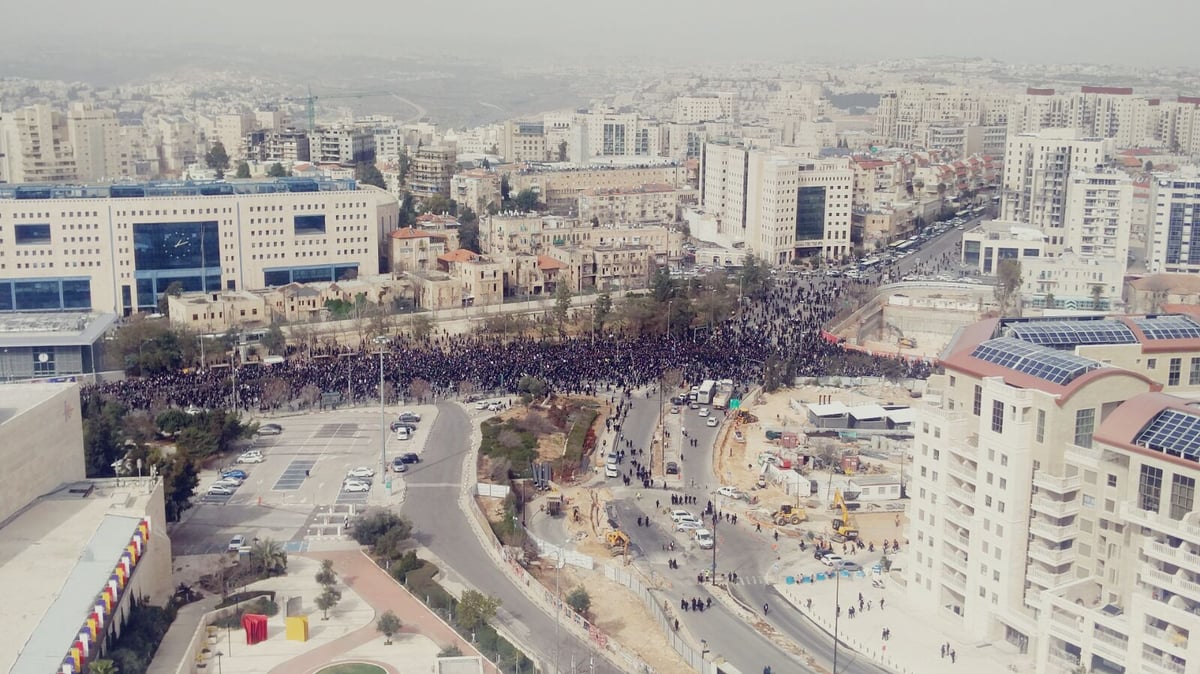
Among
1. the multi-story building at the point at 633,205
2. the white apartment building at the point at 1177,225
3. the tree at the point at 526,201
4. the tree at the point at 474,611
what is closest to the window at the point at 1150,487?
the tree at the point at 474,611

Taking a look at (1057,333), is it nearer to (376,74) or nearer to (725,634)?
(725,634)

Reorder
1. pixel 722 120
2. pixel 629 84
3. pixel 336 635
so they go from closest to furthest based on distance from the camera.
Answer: pixel 336 635 → pixel 722 120 → pixel 629 84

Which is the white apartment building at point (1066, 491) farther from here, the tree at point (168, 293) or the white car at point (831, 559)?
the tree at point (168, 293)

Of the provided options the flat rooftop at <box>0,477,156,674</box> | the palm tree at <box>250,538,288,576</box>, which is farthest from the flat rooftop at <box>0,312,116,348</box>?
the palm tree at <box>250,538,288,576</box>

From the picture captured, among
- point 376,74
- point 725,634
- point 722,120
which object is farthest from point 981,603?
point 376,74

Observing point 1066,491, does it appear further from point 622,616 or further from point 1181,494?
point 622,616

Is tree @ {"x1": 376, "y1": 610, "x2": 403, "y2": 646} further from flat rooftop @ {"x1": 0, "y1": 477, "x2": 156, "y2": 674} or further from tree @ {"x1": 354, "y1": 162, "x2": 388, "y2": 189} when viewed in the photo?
tree @ {"x1": 354, "y1": 162, "x2": 388, "y2": 189}
